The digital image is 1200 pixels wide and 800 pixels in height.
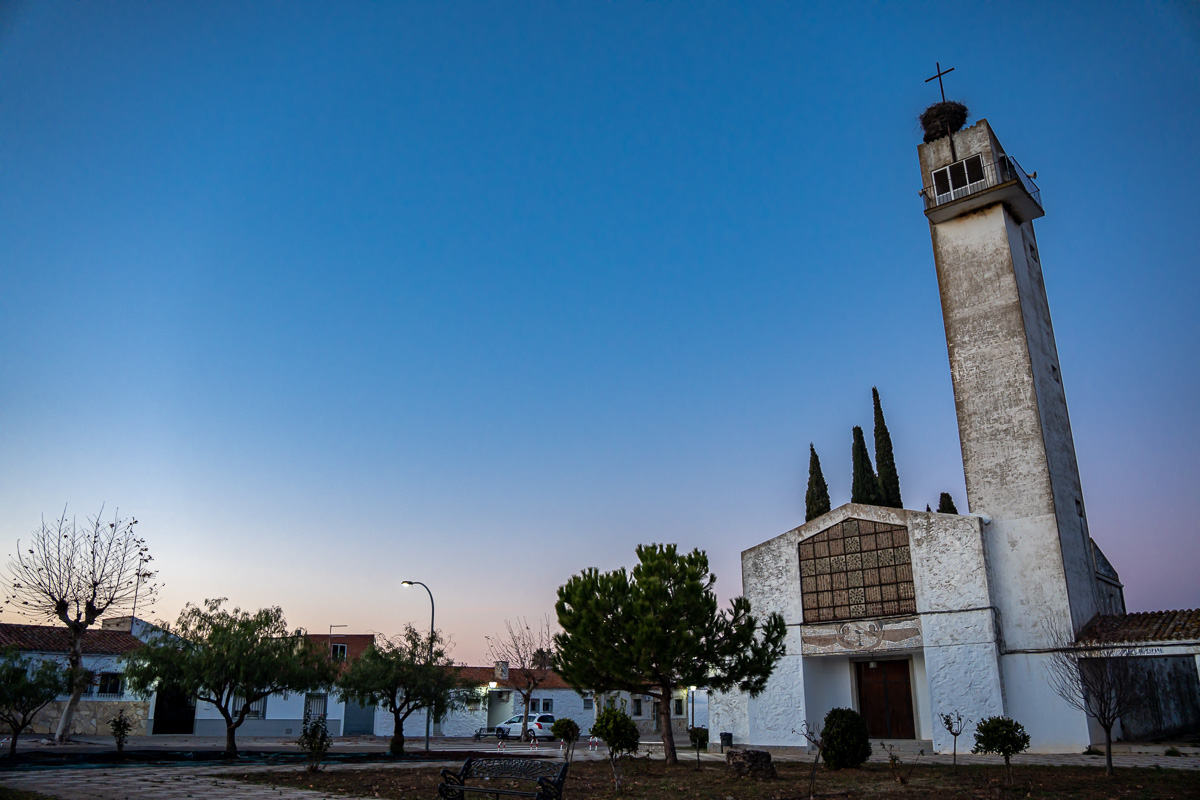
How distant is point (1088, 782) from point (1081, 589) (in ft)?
38.3

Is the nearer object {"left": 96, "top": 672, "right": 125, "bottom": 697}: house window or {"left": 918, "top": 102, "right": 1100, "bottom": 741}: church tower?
{"left": 918, "top": 102, "right": 1100, "bottom": 741}: church tower

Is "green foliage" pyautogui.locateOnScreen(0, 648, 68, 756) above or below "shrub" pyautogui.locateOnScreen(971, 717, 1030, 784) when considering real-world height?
above

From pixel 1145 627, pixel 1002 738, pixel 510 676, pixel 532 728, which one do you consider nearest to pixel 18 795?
pixel 1002 738

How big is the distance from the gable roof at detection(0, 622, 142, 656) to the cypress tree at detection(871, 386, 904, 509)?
117ft

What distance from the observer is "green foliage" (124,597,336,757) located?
836 inches

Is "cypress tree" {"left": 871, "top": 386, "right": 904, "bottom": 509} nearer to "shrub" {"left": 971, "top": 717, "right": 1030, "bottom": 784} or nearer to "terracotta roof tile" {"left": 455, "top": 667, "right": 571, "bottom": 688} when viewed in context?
"shrub" {"left": 971, "top": 717, "right": 1030, "bottom": 784}

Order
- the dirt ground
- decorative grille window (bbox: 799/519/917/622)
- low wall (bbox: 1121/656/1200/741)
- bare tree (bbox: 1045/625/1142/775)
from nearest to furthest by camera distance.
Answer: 1. the dirt ground
2. bare tree (bbox: 1045/625/1142/775)
3. low wall (bbox: 1121/656/1200/741)
4. decorative grille window (bbox: 799/519/917/622)

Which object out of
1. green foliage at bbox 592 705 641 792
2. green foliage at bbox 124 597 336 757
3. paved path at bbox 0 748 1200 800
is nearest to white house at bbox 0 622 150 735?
green foliage at bbox 124 597 336 757

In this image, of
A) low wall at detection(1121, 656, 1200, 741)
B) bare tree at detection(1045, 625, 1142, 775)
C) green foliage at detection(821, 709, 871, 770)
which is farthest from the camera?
low wall at detection(1121, 656, 1200, 741)

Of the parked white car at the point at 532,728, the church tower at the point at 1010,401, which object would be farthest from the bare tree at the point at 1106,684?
the parked white car at the point at 532,728

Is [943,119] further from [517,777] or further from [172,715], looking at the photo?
[172,715]

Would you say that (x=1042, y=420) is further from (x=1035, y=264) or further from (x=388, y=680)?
(x=388, y=680)

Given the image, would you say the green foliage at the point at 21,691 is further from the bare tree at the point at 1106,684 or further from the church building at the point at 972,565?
the bare tree at the point at 1106,684

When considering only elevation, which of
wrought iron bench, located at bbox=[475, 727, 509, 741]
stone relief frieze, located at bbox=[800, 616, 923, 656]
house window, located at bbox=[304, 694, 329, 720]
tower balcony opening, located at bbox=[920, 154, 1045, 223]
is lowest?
wrought iron bench, located at bbox=[475, 727, 509, 741]
